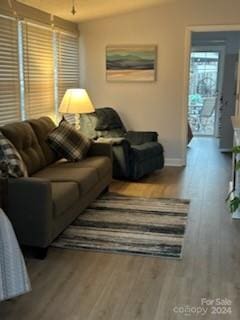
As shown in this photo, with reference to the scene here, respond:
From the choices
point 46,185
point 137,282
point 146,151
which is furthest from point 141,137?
point 137,282

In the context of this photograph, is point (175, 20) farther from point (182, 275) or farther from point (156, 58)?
point (182, 275)

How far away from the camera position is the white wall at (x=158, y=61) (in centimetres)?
614

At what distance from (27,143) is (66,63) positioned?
2394 mm

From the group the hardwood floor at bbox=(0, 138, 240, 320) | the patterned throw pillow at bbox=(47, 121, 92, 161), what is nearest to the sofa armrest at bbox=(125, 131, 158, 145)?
the patterned throw pillow at bbox=(47, 121, 92, 161)

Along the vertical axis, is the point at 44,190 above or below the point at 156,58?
below

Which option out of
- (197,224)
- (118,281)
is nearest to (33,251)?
(118,281)

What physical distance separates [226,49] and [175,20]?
119 inches

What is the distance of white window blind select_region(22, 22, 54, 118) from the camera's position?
4835 millimetres

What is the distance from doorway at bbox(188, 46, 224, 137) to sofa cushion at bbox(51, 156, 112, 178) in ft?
17.0

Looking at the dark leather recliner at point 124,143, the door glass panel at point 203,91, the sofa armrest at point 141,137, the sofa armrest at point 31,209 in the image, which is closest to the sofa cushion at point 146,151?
the dark leather recliner at point 124,143

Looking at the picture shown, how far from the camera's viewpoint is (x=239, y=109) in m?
6.83

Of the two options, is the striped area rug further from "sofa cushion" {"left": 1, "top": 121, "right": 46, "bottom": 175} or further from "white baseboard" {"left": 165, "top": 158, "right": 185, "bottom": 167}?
"white baseboard" {"left": 165, "top": 158, "right": 185, "bottom": 167}

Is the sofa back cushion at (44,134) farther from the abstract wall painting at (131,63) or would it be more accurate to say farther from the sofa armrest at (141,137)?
the abstract wall painting at (131,63)

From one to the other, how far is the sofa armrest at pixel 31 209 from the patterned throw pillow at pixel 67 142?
1406 millimetres
